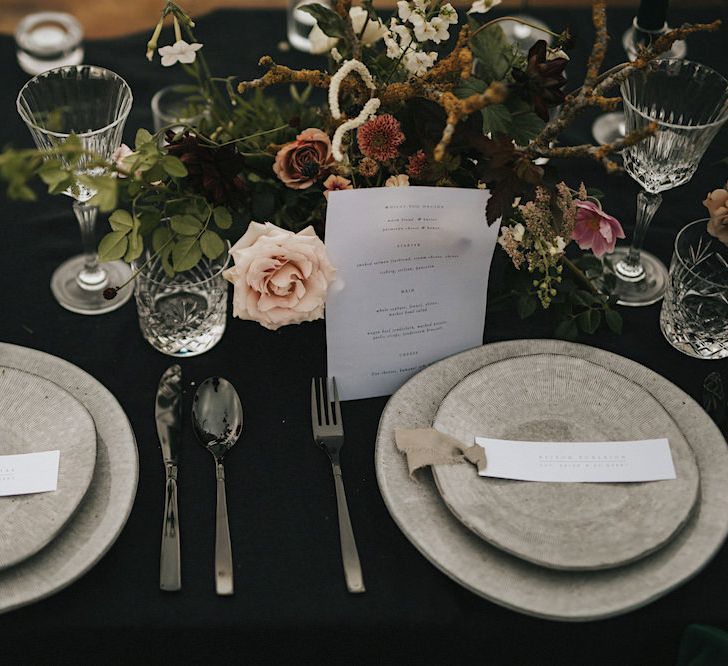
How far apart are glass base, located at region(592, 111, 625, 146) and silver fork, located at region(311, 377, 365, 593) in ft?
2.28

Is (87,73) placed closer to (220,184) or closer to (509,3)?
(220,184)

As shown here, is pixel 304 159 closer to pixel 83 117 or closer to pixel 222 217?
pixel 222 217

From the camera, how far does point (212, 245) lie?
1.02m

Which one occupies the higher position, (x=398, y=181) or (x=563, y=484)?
(x=398, y=181)

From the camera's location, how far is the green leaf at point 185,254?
102 centimetres

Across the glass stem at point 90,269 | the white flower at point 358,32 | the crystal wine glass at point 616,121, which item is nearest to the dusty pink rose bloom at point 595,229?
the white flower at point 358,32

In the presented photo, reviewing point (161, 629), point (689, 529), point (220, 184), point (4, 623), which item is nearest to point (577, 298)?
point (689, 529)

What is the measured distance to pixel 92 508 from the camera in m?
0.91

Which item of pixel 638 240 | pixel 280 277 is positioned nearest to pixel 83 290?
pixel 280 277

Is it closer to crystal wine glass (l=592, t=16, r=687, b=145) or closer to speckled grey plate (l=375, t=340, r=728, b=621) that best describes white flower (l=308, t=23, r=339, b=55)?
speckled grey plate (l=375, t=340, r=728, b=621)

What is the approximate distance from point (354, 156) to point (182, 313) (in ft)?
0.96

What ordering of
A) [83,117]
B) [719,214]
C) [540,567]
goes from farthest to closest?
[83,117] < [719,214] < [540,567]

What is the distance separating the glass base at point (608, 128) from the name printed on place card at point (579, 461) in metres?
0.67

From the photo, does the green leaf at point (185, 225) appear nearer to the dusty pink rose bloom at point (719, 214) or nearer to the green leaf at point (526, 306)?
the green leaf at point (526, 306)
